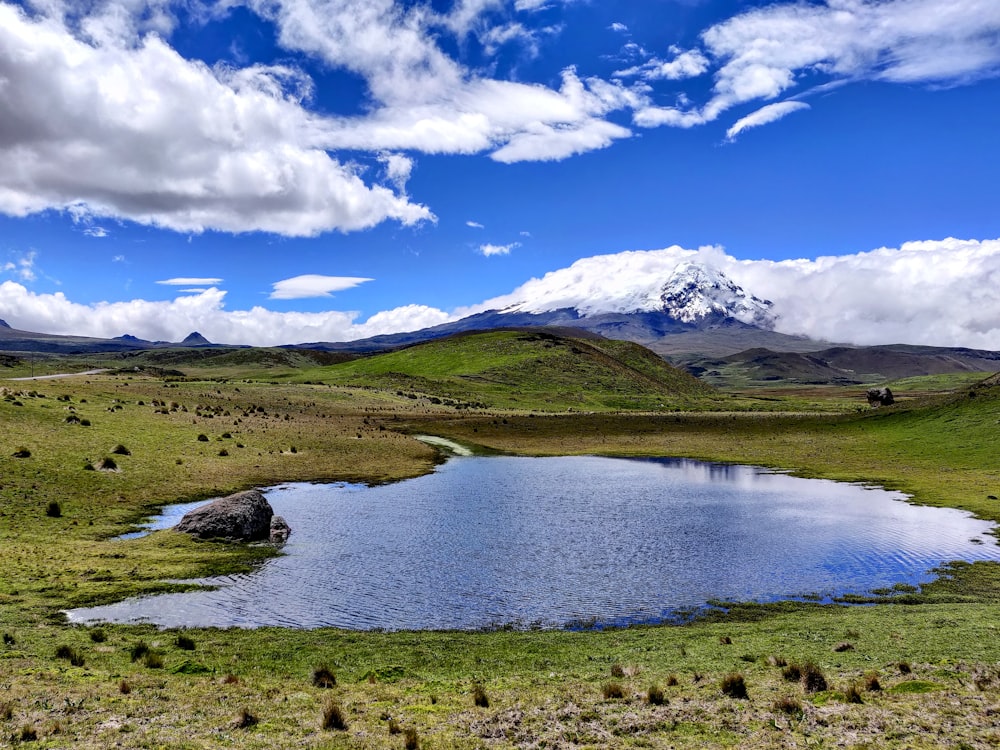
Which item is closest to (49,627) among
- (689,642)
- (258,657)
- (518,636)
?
(258,657)

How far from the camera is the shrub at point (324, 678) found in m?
20.0

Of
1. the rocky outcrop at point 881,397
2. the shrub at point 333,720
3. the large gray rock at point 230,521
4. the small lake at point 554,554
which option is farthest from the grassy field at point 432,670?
the rocky outcrop at point 881,397

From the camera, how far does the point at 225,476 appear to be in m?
60.1

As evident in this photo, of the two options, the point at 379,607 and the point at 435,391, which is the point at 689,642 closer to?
the point at 379,607

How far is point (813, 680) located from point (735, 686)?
94.9 inches

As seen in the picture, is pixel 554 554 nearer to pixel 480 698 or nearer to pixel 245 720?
pixel 480 698

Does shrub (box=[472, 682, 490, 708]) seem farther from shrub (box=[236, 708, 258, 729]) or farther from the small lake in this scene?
the small lake

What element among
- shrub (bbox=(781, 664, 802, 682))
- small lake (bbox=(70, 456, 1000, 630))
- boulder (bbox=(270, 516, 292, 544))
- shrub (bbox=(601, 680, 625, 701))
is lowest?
small lake (bbox=(70, 456, 1000, 630))

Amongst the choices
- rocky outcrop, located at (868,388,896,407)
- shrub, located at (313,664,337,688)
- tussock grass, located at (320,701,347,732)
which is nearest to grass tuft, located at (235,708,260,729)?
tussock grass, located at (320,701,347,732)

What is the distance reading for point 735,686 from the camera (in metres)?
18.5

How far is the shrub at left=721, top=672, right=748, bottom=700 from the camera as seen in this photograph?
59.9 feet

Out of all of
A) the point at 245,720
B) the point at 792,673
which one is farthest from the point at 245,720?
the point at 792,673

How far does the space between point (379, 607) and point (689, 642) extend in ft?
47.3

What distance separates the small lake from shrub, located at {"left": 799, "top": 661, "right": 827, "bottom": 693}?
439 inches
